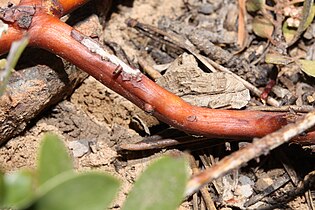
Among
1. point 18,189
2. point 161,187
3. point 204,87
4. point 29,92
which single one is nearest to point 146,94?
point 204,87

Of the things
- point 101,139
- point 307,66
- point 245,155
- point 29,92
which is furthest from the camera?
point 307,66

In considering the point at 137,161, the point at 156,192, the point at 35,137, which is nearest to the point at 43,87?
the point at 35,137

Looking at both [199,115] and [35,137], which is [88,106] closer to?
[35,137]

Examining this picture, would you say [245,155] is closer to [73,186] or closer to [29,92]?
[73,186]

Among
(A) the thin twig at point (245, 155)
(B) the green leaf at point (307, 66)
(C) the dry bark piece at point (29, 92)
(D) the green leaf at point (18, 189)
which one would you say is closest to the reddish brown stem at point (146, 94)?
(C) the dry bark piece at point (29, 92)

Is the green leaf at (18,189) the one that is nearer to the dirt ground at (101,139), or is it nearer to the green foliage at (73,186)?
the green foliage at (73,186)

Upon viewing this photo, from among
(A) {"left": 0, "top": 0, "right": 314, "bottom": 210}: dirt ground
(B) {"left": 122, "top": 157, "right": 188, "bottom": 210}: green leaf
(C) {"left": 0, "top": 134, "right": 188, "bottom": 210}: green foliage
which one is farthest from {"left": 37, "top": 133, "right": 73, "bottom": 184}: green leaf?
(A) {"left": 0, "top": 0, "right": 314, "bottom": 210}: dirt ground
